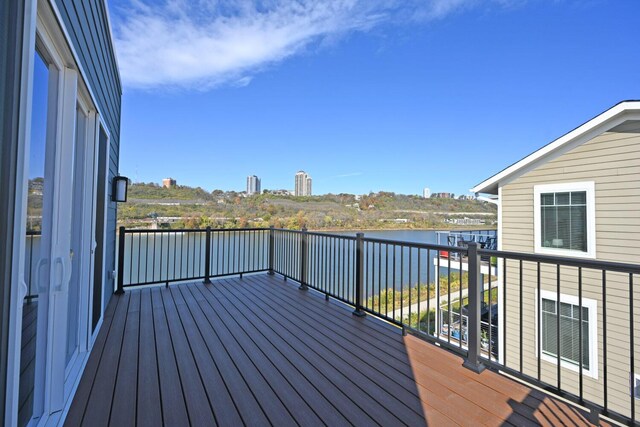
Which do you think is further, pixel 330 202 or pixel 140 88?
pixel 330 202

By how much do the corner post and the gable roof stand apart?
5.21 metres

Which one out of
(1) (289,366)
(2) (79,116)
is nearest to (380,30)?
(2) (79,116)

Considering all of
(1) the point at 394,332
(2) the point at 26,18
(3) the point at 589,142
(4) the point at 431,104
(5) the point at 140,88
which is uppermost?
(4) the point at 431,104

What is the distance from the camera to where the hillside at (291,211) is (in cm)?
634

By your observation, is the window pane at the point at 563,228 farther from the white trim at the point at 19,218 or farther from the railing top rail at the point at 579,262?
the white trim at the point at 19,218

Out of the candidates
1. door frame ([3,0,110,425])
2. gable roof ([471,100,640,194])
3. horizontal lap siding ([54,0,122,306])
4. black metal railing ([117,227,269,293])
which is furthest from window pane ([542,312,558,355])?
horizontal lap siding ([54,0,122,306])

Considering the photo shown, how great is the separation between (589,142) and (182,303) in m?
7.72

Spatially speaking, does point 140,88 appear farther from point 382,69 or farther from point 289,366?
point 289,366

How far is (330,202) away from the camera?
16.2m

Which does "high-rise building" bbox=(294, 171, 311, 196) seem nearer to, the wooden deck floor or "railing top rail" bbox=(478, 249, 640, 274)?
the wooden deck floor

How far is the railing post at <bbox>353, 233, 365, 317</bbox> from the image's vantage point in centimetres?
336

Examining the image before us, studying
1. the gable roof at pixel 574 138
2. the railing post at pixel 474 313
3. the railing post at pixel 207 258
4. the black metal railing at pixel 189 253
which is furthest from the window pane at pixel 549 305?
the railing post at pixel 207 258

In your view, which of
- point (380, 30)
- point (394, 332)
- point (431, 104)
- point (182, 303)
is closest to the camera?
point (394, 332)

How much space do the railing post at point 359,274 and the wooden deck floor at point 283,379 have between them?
13cm
